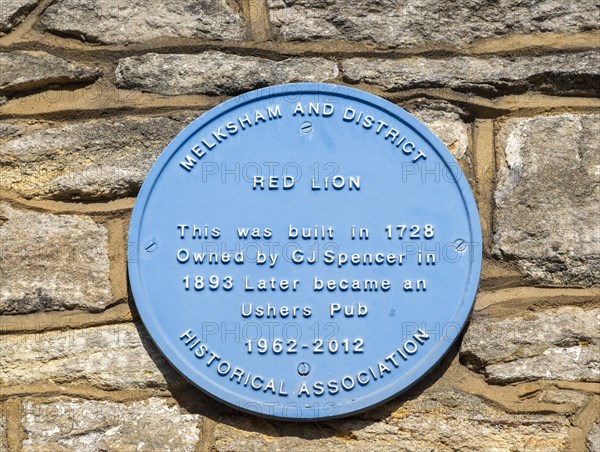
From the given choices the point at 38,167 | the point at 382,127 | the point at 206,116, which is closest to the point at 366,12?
the point at 382,127

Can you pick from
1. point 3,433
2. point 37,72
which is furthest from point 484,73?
point 3,433

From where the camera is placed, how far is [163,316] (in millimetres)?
1950

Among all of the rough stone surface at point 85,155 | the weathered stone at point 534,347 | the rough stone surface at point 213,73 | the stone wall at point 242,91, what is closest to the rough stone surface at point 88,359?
the stone wall at point 242,91

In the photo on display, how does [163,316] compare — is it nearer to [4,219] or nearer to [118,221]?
[118,221]

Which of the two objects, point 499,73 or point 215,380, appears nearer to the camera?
point 215,380

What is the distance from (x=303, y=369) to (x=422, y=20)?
3.32 feet

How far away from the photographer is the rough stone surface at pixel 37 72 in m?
2.15

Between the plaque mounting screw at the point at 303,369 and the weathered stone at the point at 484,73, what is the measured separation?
774mm

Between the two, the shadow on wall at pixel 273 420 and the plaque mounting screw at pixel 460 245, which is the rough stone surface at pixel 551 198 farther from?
the shadow on wall at pixel 273 420

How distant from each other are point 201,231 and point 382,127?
0.54 meters

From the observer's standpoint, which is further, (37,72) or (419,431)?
(37,72)

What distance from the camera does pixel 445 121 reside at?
6.94ft

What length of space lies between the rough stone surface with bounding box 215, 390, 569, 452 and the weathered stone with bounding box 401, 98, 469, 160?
0.66 m

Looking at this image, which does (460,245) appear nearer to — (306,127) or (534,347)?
(534,347)
